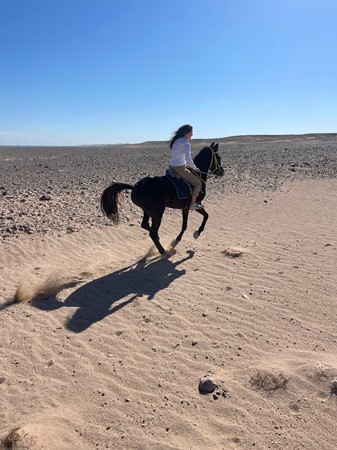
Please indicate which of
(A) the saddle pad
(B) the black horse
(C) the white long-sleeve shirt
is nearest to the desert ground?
(B) the black horse

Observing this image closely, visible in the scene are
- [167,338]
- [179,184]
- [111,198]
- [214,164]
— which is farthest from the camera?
[214,164]

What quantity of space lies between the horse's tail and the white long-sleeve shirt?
1.19 meters

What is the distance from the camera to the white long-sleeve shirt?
27.9ft

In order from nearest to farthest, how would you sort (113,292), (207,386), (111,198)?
1. (207,386)
2. (113,292)
3. (111,198)

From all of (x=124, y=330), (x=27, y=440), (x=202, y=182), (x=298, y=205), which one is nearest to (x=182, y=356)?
(x=124, y=330)

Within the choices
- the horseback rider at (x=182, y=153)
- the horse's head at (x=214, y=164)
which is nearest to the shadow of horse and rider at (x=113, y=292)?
the horseback rider at (x=182, y=153)

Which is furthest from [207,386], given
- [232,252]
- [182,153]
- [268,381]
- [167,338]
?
[182,153]

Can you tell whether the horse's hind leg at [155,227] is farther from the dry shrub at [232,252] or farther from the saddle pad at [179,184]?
the dry shrub at [232,252]

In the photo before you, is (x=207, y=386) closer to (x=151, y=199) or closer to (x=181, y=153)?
(x=151, y=199)

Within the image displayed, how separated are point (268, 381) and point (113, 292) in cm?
355

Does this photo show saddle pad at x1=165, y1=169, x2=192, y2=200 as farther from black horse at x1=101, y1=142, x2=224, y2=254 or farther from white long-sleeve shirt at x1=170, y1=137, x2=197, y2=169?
white long-sleeve shirt at x1=170, y1=137, x2=197, y2=169

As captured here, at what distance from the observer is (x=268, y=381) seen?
4410 millimetres

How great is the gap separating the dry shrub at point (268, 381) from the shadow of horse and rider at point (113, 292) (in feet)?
8.91

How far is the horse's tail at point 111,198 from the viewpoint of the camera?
8.68 meters
